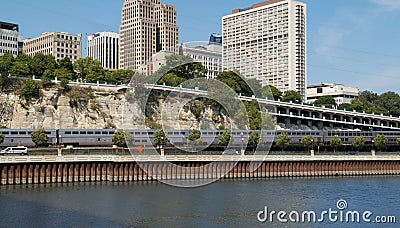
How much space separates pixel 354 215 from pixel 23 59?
92.7 meters

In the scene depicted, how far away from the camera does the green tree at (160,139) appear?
89.6 metres

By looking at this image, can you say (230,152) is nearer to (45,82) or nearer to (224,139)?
(224,139)

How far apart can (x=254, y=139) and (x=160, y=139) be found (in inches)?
677

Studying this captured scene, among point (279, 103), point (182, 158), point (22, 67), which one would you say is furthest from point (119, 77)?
point (182, 158)

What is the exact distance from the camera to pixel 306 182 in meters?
79.4

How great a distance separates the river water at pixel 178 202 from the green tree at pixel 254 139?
18.7 metres

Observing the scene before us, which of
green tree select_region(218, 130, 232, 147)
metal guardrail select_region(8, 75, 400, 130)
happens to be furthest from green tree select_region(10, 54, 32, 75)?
green tree select_region(218, 130, 232, 147)

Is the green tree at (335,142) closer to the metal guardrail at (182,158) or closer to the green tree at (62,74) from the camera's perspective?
the metal guardrail at (182,158)

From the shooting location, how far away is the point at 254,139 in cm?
9700

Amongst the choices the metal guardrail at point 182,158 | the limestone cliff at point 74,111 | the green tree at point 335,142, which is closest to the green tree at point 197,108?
the limestone cliff at point 74,111

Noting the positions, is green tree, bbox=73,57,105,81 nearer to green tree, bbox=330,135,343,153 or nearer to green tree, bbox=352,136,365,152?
green tree, bbox=330,135,343,153

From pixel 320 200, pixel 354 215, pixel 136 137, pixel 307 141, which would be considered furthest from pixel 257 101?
pixel 354 215

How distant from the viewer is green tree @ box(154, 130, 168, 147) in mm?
89562

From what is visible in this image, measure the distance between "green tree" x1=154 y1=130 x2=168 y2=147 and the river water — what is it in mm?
16044
